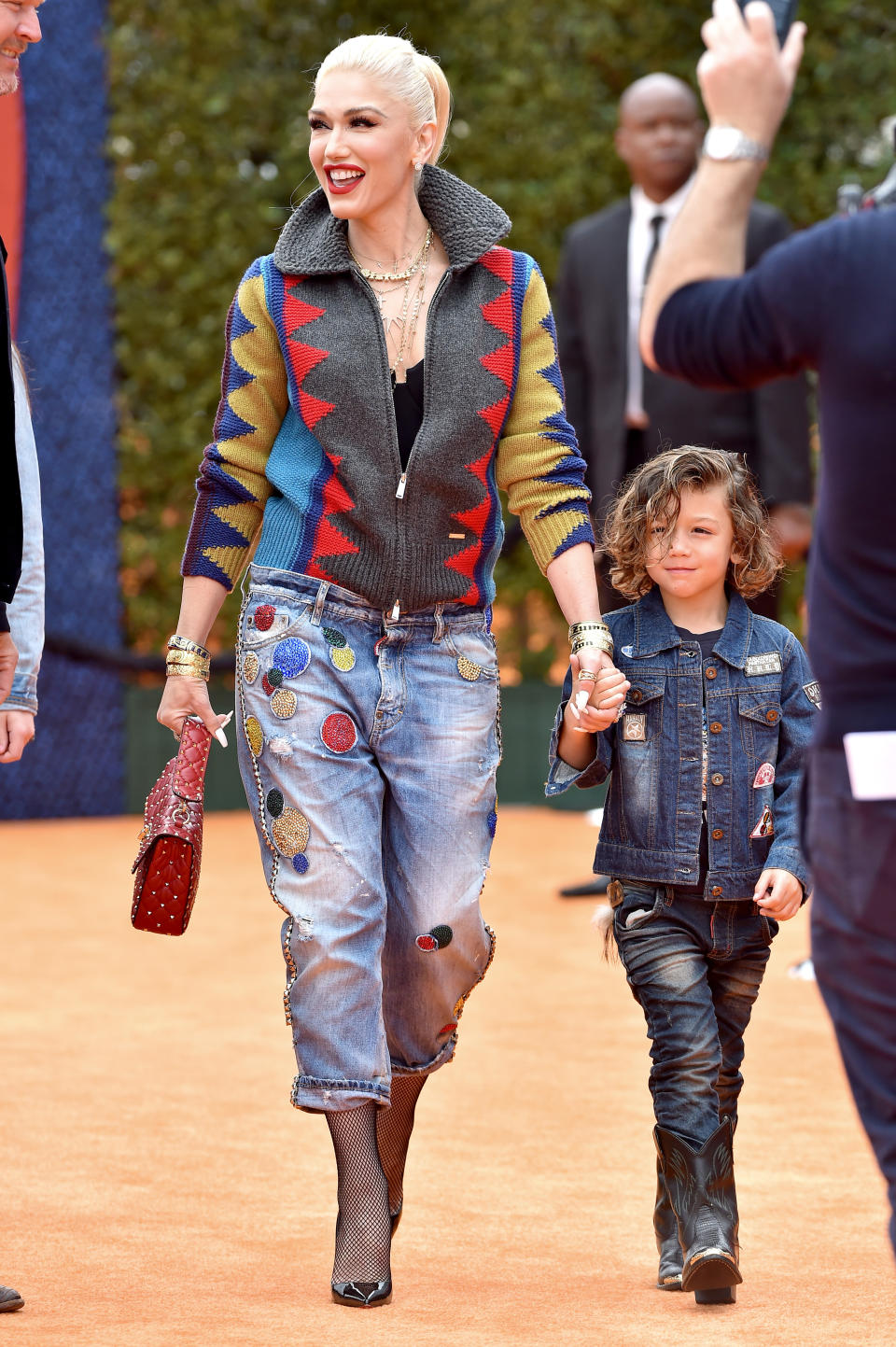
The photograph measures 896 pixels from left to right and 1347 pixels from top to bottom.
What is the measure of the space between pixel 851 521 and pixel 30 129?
27.1ft

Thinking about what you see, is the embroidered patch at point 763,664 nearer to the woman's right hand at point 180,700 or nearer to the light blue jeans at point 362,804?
the light blue jeans at point 362,804

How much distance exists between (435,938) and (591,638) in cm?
56

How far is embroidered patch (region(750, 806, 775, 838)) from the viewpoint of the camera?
3.35 m

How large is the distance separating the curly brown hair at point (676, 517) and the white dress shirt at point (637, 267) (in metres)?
3.11

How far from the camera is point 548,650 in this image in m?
10.5

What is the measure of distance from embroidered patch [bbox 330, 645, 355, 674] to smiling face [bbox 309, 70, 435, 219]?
0.72 metres

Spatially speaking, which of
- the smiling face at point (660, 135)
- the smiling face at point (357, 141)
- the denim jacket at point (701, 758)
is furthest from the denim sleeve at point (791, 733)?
the smiling face at point (660, 135)

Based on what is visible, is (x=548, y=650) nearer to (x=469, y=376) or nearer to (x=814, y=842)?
(x=469, y=376)

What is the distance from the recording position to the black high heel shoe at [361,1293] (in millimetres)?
3092

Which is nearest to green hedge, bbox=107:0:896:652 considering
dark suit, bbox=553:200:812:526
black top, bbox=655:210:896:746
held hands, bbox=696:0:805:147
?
dark suit, bbox=553:200:812:526

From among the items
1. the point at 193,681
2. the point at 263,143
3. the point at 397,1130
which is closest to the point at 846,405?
the point at 193,681

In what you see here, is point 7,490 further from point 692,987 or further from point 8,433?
point 692,987

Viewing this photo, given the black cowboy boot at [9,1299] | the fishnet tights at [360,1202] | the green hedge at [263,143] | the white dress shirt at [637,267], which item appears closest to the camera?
the black cowboy boot at [9,1299]

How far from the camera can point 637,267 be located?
6.77m
